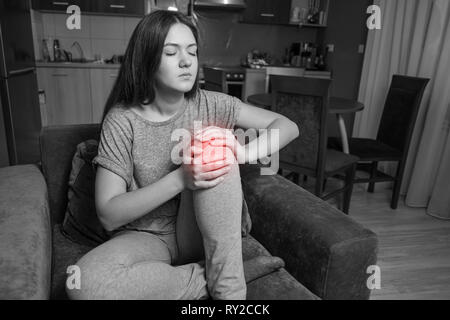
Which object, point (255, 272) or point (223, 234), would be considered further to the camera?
point (255, 272)

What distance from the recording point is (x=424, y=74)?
8.73 feet

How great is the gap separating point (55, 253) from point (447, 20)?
2.70m

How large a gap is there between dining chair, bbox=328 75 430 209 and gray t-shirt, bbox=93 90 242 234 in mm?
1682

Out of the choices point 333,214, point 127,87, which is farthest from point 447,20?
point 127,87

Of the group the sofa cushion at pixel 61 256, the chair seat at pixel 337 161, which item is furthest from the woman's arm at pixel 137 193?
the chair seat at pixel 337 161

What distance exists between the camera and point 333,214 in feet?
3.56

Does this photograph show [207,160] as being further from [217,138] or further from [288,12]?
[288,12]

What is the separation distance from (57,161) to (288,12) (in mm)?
3767

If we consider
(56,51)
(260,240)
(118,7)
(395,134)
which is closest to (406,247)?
(395,134)

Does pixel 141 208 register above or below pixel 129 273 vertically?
above

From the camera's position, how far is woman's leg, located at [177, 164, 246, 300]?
2.85 feet

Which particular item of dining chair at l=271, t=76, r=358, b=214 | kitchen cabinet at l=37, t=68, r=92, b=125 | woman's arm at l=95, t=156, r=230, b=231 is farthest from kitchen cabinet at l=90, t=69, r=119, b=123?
woman's arm at l=95, t=156, r=230, b=231
